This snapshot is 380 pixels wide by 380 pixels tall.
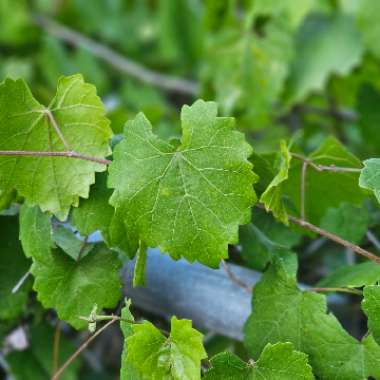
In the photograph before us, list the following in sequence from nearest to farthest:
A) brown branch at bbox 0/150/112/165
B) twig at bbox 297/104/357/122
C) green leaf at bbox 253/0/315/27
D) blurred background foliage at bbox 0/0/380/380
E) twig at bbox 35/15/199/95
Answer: brown branch at bbox 0/150/112/165
blurred background foliage at bbox 0/0/380/380
green leaf at bbox 253/0/315/27
twig at bbox 297/104/357/122
twig at bbox 35/15/199/95

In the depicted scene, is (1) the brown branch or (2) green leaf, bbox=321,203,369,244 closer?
(1) the brown branch

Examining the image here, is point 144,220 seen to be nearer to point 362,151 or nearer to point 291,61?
point 362,151

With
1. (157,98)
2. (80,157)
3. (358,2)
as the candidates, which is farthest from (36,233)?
(157,98)

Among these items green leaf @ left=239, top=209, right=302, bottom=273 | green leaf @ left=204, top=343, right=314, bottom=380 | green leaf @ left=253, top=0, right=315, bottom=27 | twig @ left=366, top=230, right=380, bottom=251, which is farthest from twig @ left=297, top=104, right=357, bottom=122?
green leaf @ left=204, top=343, right=314, bottom=380

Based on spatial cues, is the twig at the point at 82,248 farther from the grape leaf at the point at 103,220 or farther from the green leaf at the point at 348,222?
the green leaf at the point at 348,222

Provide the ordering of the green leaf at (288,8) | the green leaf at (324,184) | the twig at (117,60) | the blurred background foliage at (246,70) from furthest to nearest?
1. the twig at (117,60)
2. the green leaf at (288,8)
3. the blurred background foliage at (246,70)
4. the green leaf at (324,184)

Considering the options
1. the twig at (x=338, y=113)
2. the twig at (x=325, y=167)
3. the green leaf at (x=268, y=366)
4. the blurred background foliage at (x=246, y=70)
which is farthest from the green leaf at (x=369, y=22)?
the green leaf at (x=268, y=366)

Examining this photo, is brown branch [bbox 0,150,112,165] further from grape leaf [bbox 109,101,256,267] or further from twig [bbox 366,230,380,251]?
twig [bbox 366,230,380,251]
